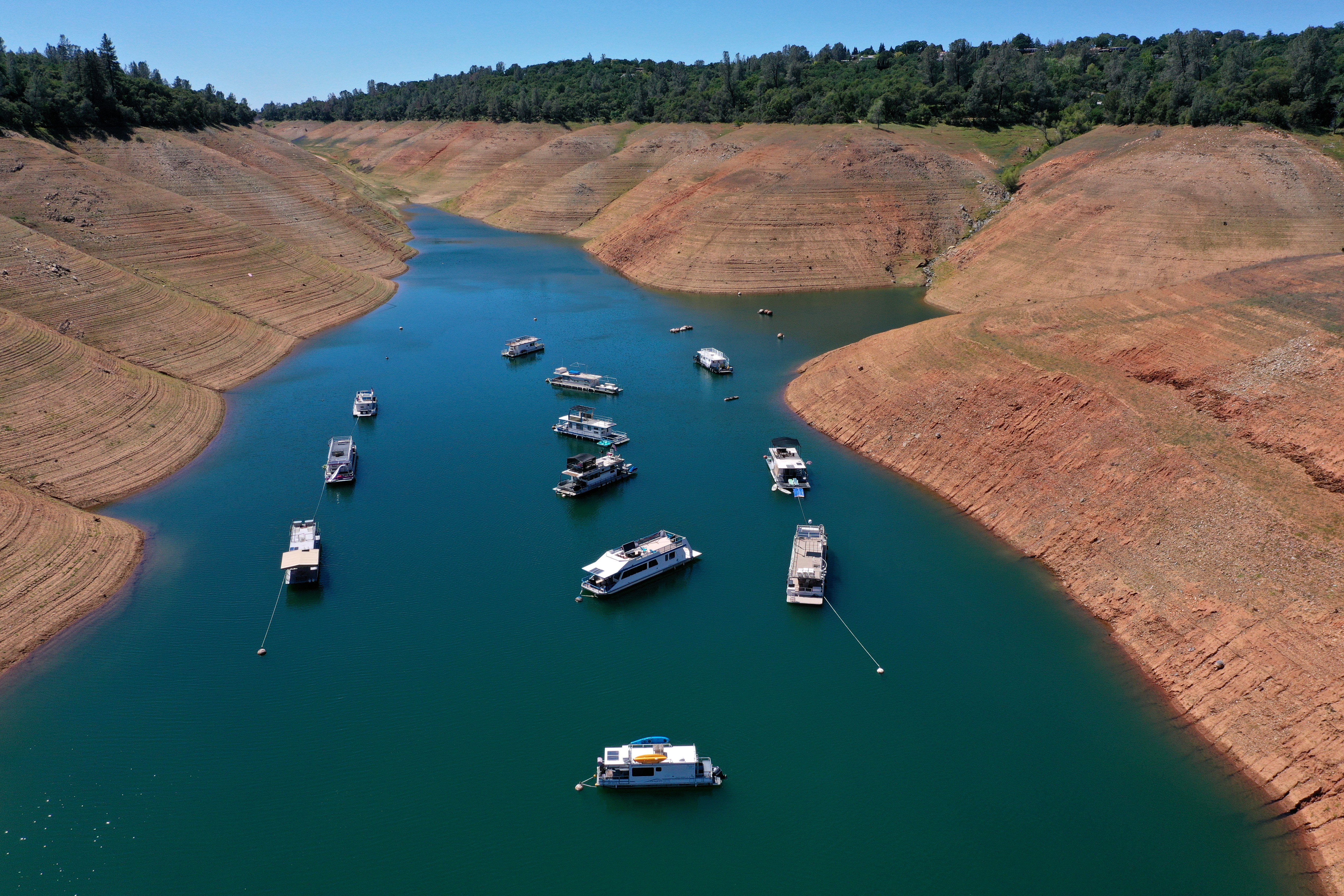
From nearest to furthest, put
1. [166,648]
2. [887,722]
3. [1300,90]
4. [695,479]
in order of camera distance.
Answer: [887,722] < [166,648] < [695,479] < [1300,90]

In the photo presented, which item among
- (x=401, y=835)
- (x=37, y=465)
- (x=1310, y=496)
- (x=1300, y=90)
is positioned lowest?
(x=401, y=835)

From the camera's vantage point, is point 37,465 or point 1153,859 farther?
point 37,465

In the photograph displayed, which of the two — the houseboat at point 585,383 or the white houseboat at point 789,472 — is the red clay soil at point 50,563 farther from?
the white houseboat at point 789,472

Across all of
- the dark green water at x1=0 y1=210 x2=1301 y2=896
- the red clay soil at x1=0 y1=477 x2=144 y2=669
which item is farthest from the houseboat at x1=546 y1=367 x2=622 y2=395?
the red clay soil at x1=0 y1=477 x2=144 y2=669

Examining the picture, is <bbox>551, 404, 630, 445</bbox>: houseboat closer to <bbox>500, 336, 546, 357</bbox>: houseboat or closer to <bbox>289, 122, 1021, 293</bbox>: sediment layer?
<bbox>500, 336, 546, 357</bbox>: houseboat

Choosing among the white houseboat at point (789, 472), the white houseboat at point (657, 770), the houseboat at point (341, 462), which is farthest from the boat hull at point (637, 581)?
the houseboat at point (341, 462)

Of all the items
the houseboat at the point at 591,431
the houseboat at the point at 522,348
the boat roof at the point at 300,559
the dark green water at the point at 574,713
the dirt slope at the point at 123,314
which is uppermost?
→ the dirt slope at the point at 123,314

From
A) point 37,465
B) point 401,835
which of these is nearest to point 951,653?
point 401,835

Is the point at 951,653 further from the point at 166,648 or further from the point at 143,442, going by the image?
the point at 143,442
